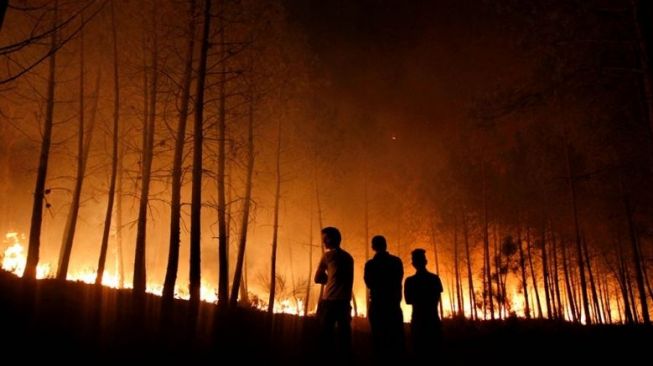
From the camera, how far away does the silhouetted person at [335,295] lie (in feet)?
21.6

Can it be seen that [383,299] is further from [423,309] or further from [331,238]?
[331,238]

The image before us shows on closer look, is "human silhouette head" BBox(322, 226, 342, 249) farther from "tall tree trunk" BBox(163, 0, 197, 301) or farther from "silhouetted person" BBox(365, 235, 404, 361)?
"tall tree trunk" BBox(163, 0, 197, 301)

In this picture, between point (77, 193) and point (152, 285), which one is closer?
point (77, 193)

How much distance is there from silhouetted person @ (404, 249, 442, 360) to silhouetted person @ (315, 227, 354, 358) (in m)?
1.32

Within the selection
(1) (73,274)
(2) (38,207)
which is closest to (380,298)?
(2) (38,207)

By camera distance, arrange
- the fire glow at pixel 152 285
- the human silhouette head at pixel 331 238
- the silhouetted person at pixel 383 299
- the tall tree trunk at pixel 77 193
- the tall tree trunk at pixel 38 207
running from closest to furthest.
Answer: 1. the human silhouette head at pixel 331 238
2. the silhouetted person at pixel 383 299
3. the tall tree trunk at pixel 38 207
4. the tall tree trunk at pixel 77 193
5. the fire glow at pixel 152 285

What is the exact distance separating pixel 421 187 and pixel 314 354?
90.7 feet

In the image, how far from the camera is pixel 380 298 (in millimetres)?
6871

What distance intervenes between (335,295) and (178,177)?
6.88 meters

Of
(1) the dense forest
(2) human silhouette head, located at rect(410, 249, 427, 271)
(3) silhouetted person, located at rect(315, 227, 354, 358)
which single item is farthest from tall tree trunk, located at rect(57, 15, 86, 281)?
(2) human silhouette head, located at rect(410, 249, 427, 271)

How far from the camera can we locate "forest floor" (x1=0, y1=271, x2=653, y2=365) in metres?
5.98

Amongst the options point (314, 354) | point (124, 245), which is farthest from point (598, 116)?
point (124, 245)

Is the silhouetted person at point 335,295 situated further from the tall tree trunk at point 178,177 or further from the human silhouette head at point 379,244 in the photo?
the tall tree trunk at point 178,177

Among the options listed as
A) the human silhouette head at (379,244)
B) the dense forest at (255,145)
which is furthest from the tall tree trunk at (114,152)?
the human silhouette head at (379,244)
